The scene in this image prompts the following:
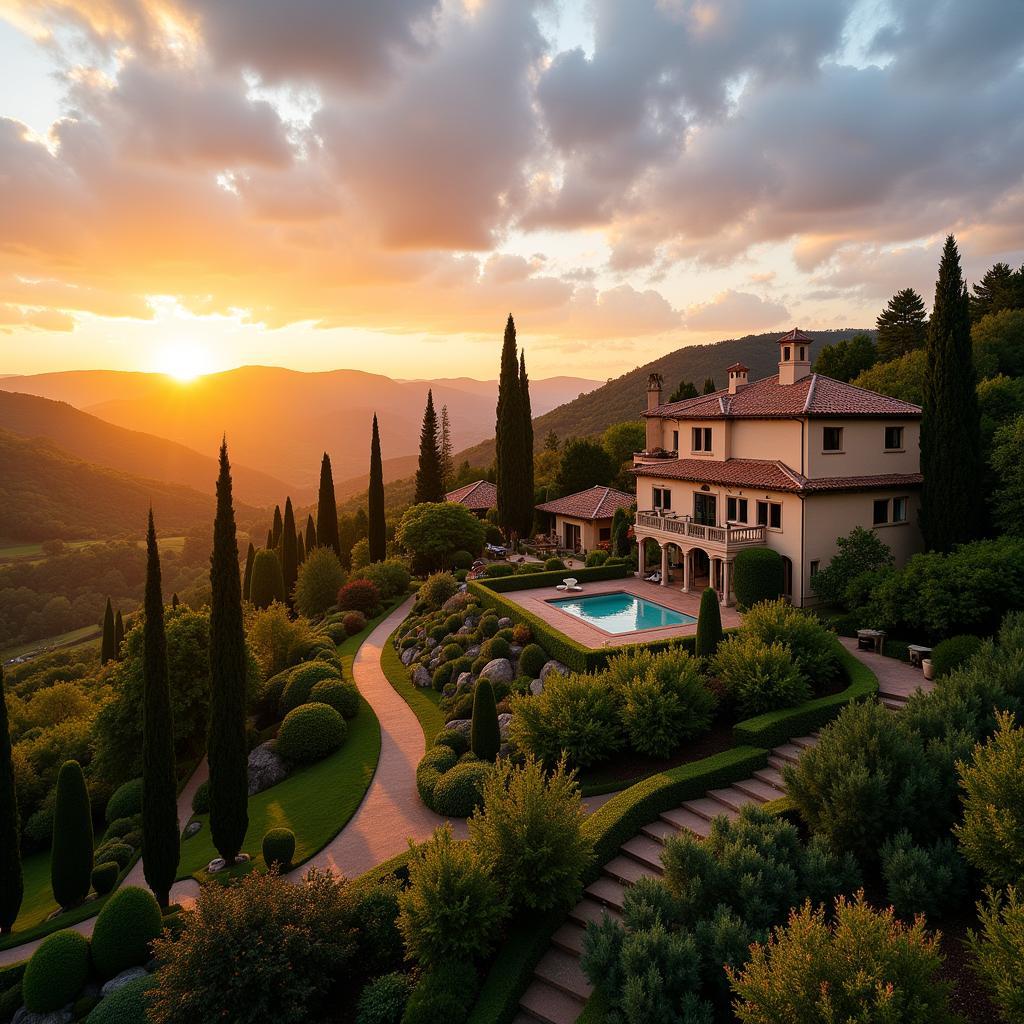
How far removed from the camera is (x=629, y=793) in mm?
16047

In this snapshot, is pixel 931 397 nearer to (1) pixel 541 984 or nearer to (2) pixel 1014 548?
(2) pixel 1014 548

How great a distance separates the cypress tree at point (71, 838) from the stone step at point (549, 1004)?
12.9 metres

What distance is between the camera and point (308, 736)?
24.3 metres

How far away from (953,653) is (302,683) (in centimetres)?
2359

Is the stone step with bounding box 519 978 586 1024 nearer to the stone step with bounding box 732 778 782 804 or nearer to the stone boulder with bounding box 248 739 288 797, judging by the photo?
the stone step with bounding box 732 778 782 804

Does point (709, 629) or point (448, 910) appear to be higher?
point (709, 629)

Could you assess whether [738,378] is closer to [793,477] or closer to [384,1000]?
[793,477]

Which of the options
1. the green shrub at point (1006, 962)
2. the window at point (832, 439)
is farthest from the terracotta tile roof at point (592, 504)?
the green shrub at point (1006, 962)

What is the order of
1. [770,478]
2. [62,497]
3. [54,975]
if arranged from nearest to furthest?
[54,975] → [770,478] → [62,497]

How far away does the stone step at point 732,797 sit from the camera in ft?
52.6

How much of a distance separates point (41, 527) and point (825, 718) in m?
127

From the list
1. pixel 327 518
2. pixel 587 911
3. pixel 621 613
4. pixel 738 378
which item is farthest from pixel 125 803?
pixel 738 378

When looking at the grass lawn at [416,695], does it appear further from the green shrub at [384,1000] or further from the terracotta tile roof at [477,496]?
the terracotta tile roof at [477,496]

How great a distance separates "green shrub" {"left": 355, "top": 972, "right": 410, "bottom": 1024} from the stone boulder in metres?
13.1
